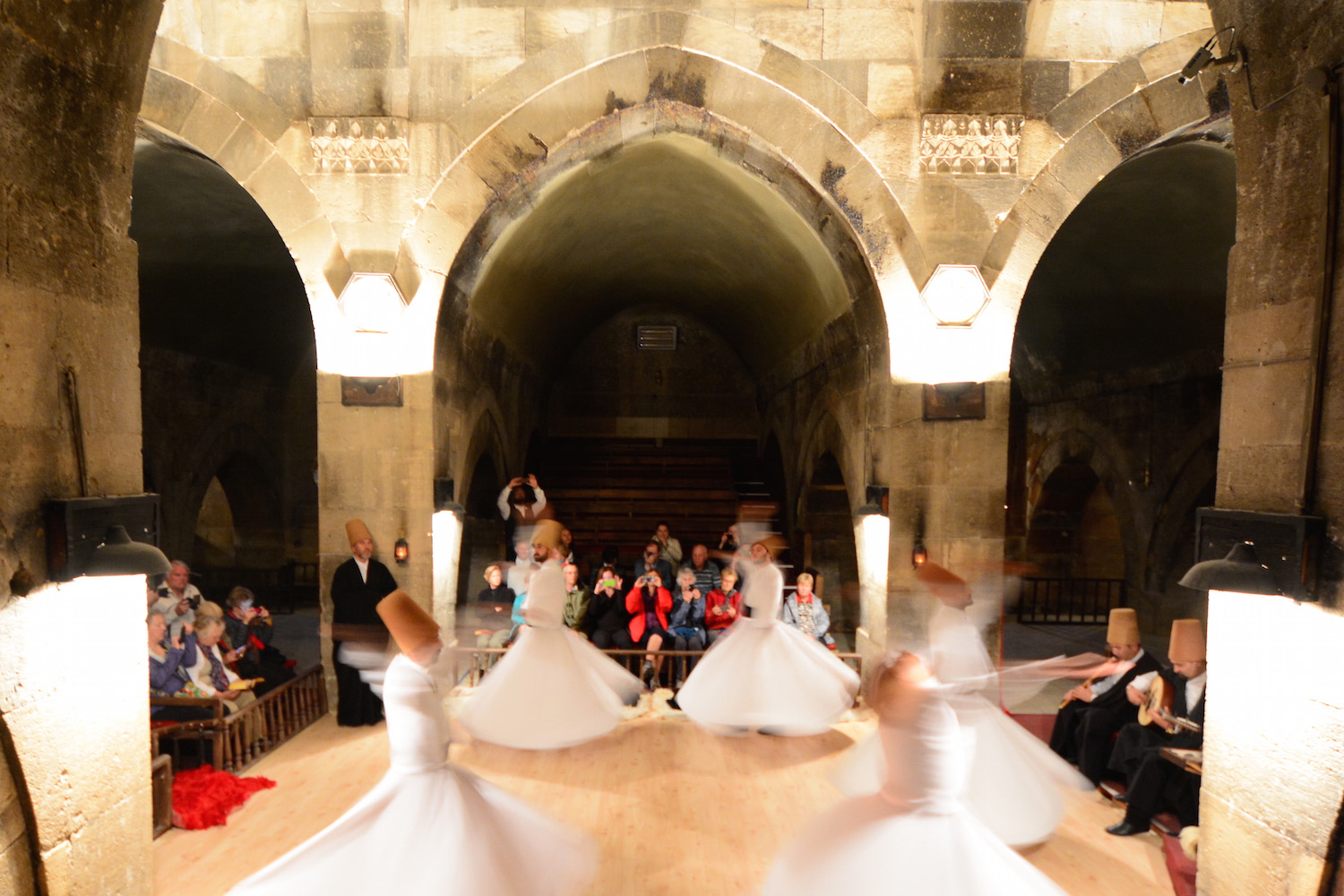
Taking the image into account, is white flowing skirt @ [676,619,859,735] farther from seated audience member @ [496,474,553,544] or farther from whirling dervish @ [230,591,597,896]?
seated audience member @ [496,474,553,544]

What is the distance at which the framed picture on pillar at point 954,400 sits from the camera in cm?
656

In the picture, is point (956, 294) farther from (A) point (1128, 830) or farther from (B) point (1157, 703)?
(A) point (1128, 830)

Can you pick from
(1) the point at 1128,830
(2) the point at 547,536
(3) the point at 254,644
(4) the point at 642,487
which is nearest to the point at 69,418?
(2) the point at 547,536

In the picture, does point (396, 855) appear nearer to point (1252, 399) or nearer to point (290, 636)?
point (1252, 399)

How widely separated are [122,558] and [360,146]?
4.81m

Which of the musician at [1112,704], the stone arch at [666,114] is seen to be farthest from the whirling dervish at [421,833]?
the stone arch at [666,114]

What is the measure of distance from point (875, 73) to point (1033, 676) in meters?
4.95

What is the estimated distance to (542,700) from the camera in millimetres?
5820

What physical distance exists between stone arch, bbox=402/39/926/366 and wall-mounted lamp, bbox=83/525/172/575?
4.25 meters

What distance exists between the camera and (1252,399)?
3211mm

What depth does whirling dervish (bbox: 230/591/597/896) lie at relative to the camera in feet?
10.4

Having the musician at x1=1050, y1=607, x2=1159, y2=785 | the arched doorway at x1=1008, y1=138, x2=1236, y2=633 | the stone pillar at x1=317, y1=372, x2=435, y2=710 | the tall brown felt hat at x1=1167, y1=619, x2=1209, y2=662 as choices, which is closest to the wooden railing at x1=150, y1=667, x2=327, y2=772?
the stone pillar at x1=317, y1=372, x2=435, y2=710

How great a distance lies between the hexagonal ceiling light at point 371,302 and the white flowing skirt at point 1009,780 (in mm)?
4906

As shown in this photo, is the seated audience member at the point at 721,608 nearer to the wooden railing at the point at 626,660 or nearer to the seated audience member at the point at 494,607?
the wooden railing at the point at 626,660
